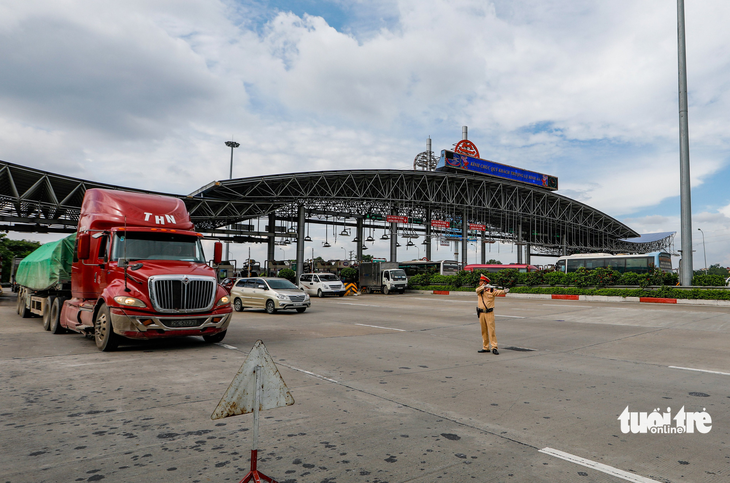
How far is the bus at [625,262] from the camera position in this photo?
37344 millimetres

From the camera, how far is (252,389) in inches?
138

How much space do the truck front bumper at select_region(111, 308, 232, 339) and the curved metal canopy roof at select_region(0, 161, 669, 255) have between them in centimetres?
2842

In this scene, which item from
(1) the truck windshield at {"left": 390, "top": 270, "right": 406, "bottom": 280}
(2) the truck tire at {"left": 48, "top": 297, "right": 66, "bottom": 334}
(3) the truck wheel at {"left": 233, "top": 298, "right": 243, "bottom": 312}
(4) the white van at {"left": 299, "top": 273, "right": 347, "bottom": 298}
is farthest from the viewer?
(1) the truck windshield at {"left": 390, "top": 270, "right": 406, "bottom": 280}

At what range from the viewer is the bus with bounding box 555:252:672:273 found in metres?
37.3

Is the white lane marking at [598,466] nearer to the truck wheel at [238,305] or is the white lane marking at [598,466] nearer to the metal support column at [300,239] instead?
the truck wheel at [238,305]

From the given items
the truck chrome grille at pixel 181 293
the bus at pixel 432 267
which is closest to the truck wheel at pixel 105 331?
the truck chrome grille at pixel 181 293

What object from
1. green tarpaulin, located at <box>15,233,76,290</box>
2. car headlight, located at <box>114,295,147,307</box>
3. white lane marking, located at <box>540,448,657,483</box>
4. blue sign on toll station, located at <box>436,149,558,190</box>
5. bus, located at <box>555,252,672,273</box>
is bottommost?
white lane marking, located at <box>540,448,657,483</box>

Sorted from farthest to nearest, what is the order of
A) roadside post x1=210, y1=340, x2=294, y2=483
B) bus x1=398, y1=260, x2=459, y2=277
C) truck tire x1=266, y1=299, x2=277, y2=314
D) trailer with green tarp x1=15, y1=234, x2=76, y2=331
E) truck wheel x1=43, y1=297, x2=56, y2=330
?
1. bus x1=398, y1=260, x2=459, y2=277
2. truck tire x1=266, y1=299, x2=277, y2=314
3. truck wheel x1=43, y1=297, x2=56, y2=330
4. trailer with green tarp x1=15, y1=234, x2=76, y2=331
5. roadside post x1=210, y1=340, x2=294, y2=483

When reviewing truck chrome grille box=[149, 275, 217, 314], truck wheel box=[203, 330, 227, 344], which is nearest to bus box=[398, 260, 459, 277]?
truck wheel box=[203, 330, 227, 344]

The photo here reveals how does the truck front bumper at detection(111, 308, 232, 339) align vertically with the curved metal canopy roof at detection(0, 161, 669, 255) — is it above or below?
below

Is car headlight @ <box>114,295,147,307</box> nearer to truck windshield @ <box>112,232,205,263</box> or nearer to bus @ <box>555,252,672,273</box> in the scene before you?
truck windshield @ <box>112,232,205,263</box>

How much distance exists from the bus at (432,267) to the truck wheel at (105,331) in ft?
135

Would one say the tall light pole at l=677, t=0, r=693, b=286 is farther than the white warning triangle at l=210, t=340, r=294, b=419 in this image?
Yes

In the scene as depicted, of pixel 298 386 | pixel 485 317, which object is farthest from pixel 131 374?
pixel 485 317
